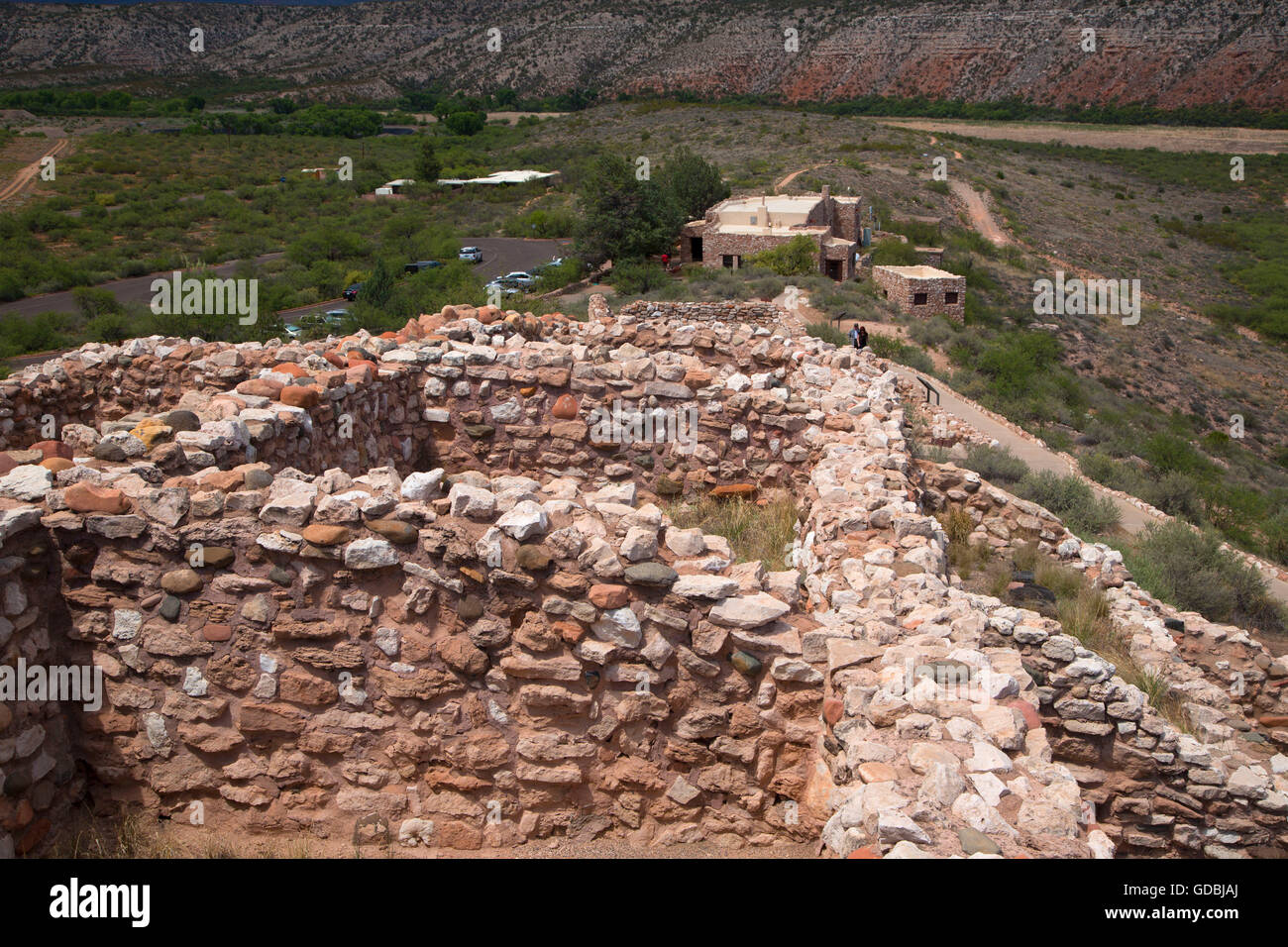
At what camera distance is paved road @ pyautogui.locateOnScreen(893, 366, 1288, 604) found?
1388 centimetres

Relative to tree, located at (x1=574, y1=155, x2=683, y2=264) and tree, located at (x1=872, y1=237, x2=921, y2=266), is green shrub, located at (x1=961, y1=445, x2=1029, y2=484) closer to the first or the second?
tree, located at (x1=574, y1=155, x2=683, y2=264)

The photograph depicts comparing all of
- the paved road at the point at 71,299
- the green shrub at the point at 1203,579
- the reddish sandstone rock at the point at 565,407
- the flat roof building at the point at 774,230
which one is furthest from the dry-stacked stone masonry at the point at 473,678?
the paved road at the point at 71,299

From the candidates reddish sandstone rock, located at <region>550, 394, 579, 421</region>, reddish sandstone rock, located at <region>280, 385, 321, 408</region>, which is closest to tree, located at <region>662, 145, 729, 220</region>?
reddish sandstone rock, located at <region>550, 394, 579, 421</region>

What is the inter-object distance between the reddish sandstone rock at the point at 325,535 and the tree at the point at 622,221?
33.3m

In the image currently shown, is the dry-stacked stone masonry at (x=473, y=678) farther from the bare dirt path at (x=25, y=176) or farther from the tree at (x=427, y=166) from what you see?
the tree at (x=427, y=166)

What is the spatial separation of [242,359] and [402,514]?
4.93m

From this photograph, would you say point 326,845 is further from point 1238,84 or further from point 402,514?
point 1238,84

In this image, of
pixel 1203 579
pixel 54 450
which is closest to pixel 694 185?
pixel 1203 579

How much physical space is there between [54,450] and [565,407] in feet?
13.7

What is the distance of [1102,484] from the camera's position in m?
16.5

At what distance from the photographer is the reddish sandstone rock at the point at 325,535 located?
4672 millimetres

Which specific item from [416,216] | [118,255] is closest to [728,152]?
[416,216]

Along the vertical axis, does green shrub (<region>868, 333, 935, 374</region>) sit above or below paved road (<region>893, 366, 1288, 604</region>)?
above

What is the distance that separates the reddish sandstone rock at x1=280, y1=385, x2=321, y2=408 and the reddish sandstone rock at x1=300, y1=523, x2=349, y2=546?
281cm
